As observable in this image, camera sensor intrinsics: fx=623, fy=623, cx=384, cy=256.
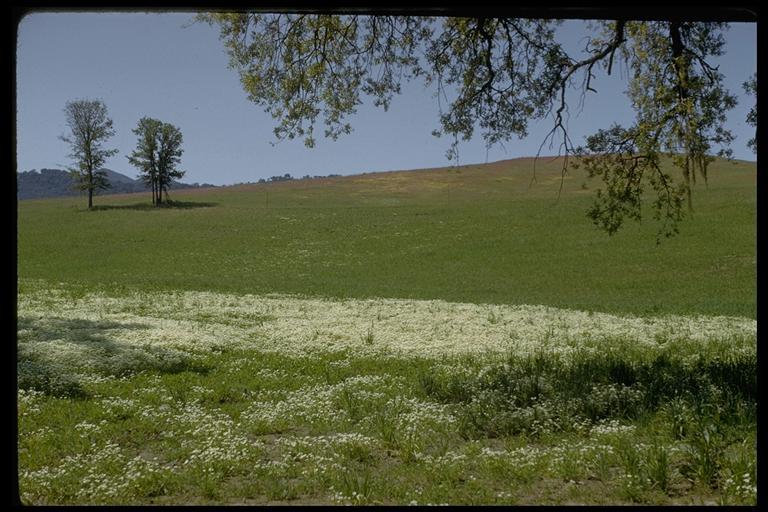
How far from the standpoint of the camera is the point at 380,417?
961 centimetres

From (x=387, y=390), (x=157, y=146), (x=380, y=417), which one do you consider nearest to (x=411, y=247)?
(x=157, y=146)

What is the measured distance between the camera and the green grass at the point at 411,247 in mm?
35031

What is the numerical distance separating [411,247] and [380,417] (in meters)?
42.9

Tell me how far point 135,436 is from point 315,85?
776 centimetres

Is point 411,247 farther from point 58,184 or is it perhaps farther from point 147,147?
point 58,184

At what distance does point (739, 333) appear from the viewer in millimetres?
17891

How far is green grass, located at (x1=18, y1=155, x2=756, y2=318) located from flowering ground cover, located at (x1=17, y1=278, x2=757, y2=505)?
1380 cm

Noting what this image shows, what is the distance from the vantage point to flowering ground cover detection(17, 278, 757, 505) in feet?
23.0

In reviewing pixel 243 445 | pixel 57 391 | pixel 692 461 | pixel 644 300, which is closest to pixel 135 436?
pixel 243 445

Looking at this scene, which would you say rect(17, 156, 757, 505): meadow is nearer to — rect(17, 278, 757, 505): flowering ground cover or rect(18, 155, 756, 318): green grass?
rect(17, 278, 757, 505): flowering ground cover

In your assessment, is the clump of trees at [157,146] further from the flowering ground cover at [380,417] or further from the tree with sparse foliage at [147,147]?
the flowering ground cover at [380,417]

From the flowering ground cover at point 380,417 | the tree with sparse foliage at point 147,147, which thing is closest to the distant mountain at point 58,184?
the tree with sparse foliage at point 147,147

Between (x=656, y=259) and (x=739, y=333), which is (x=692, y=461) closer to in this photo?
(x=739, y=333)

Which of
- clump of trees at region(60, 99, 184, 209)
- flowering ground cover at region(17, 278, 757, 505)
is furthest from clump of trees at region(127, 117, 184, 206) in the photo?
flowering ground cover at region(17, 278, 757, 505)
